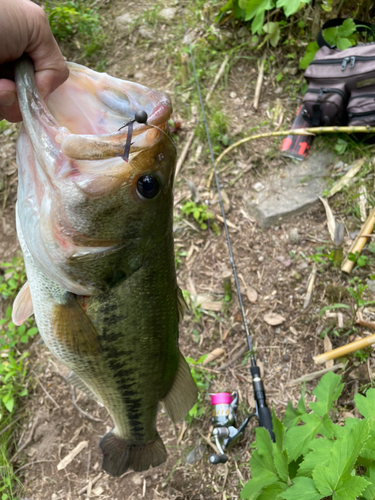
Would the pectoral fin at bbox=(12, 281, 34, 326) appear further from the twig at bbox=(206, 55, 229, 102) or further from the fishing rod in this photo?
the twig at bbox=(206, 55, 229, 102)

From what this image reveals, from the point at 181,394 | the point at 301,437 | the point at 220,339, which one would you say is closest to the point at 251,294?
the point at 220,339

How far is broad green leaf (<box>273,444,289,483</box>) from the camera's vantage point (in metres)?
1.60

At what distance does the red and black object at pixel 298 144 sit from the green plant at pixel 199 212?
0.98 metres

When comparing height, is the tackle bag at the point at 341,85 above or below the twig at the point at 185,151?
above

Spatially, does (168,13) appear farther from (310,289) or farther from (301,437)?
(301,437)

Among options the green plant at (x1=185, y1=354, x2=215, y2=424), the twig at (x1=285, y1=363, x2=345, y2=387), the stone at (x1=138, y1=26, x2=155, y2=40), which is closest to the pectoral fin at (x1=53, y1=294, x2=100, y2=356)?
the green plant at (x1=185, y1=354, x2=215, y2=424)

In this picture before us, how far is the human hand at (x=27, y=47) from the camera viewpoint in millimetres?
1347

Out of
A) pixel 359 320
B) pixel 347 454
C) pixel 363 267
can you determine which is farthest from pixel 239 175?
pixel 347 454

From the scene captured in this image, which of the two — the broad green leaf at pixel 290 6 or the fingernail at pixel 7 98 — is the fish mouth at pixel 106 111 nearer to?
the fingernail at pixel 7 98

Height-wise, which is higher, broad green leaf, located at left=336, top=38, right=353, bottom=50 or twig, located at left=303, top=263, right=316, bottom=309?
broad green leaf, located at left=336, top=38, right=353, bottom=50

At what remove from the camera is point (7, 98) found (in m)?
1.49

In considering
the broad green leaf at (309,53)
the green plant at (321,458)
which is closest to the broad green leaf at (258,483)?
the green plant at (321,458)

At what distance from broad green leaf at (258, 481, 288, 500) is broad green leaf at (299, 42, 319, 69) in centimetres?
393

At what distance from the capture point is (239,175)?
4086 millimetres
